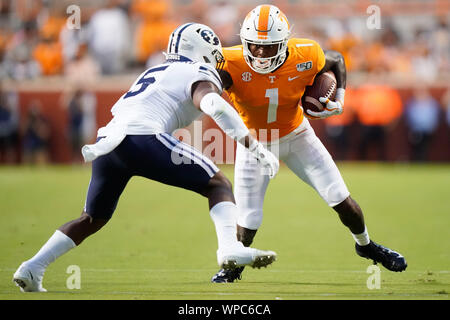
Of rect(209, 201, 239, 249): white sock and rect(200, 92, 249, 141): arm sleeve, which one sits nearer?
rect(200, 92, 249, 141): arm sleeve

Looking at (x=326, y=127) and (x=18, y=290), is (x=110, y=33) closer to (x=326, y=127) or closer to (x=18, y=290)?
(x=326, y=127)

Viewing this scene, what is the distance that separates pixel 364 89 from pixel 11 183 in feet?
24.3

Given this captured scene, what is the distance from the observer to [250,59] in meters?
5.96

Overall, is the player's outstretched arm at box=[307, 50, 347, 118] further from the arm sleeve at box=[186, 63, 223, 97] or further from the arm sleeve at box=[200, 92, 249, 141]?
the arm sleeve at box=[200, 92, 249, 141]

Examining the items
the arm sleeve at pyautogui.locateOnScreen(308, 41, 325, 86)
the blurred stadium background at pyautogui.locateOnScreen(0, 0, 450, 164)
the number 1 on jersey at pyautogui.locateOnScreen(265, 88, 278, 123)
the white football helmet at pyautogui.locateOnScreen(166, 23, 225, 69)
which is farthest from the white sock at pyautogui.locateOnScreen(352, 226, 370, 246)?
the blurred stadium background at pyautogui.locateOnScreen(0, 0, 450, 164)

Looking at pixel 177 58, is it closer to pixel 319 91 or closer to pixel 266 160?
pixel 266 160

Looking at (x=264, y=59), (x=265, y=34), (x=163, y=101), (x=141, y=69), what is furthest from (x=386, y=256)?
(x=141, y=69)

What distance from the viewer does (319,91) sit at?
6102 mm

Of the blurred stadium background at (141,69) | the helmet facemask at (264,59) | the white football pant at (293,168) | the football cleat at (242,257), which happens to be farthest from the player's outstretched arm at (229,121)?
the blurred stadium background at (141,69)

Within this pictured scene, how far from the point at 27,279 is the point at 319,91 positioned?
2.56m

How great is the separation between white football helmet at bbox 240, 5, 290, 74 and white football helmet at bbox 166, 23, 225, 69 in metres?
0.50

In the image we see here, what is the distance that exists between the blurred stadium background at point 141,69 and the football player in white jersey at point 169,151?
33.9 feet

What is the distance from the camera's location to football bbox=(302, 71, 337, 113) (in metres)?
6.08
